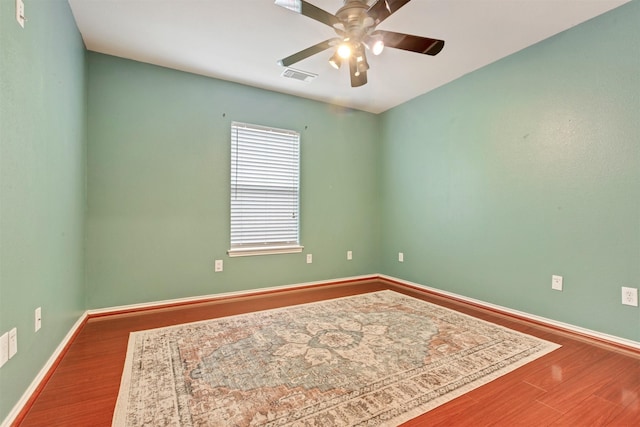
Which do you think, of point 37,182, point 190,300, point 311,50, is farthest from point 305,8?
point 190,300

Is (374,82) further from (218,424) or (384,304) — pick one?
(218,424)

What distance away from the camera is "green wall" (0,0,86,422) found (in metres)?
1.25

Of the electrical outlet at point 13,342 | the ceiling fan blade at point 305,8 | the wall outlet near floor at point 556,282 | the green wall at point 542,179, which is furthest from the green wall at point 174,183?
Result: the wall outlet near floor at point 556,282

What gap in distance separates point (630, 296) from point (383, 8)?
256cm

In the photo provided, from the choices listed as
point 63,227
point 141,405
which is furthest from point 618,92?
point 63,227

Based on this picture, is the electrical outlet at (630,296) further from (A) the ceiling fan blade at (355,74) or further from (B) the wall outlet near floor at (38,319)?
(B) the wall outlet near floor at (38,319)

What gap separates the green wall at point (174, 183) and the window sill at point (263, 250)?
60 mm

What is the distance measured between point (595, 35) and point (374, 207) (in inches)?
110

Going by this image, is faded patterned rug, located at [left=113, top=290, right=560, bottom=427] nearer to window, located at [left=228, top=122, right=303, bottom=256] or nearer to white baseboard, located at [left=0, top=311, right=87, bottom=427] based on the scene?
white baseboard, located at [left=0, top=311, right=87, bottom=427]

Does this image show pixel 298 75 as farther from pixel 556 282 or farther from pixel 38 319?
pixel 556 282

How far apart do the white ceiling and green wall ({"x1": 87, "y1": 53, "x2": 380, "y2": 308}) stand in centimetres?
26

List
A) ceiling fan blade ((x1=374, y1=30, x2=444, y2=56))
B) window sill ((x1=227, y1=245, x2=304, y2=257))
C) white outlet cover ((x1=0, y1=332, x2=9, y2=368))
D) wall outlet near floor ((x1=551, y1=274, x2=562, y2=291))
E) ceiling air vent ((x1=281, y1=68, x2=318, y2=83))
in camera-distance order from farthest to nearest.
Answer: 1. window sill ((x1=227, y1=245, x2=304, y2=257))
2. ceiling air vent ((x1=281, y1=68, x2=318, y2=83))
3. wall outlet near floor ((x1=551, y1=274, x2=562, y2=291))
4. ceiling fan blade ((x1=374, y1=30, x2=444, y2=56))
5. white outlet cover ((x1=0, y1=332, x2=9, y2=368))

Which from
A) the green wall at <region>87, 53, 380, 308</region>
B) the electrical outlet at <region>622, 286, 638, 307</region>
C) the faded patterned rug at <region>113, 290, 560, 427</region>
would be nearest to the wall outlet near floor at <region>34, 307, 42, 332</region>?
the faded patterned rug at <region>113, 290, 560, 427</region>

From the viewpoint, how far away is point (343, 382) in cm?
165
